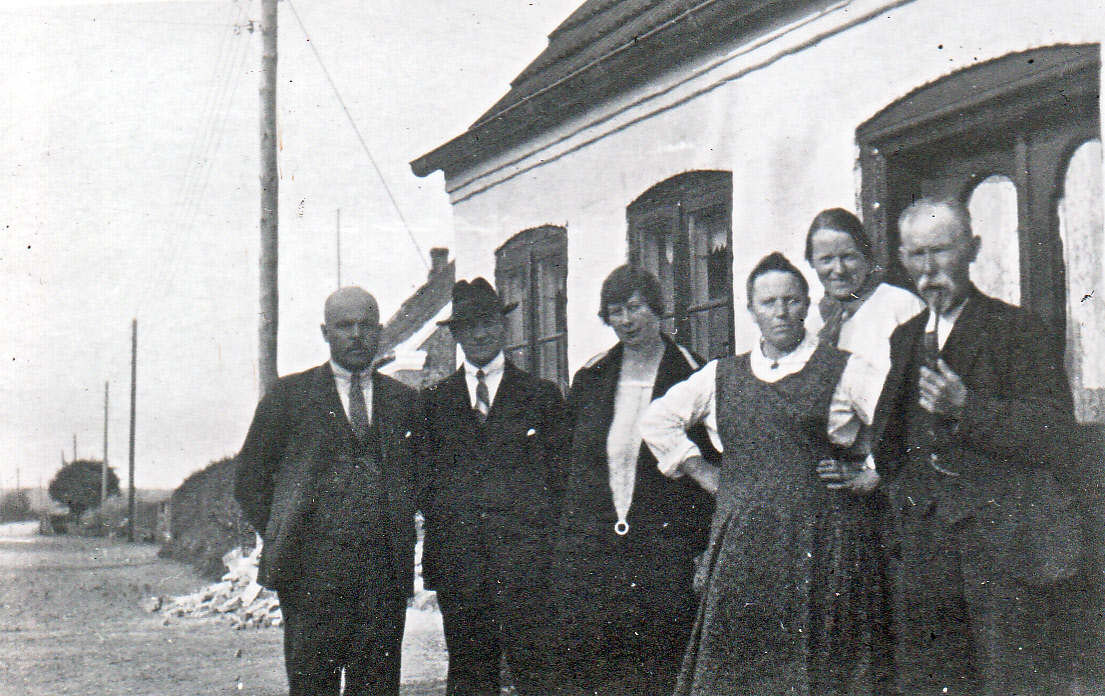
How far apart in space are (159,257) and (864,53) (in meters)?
5.54

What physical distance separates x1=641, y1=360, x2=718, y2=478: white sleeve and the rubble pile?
6.61m

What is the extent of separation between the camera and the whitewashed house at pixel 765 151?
3.52m

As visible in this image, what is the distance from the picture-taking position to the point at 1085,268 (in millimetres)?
3465

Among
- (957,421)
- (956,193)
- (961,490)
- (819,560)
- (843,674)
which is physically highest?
(956,193)

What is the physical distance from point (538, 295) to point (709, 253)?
2012 millimetres

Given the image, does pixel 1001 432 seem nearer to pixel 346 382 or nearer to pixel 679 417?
pixel 679 417

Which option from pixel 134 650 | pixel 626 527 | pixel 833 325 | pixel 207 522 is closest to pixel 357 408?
pixel 626 527

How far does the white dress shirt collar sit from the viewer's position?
3299 mm

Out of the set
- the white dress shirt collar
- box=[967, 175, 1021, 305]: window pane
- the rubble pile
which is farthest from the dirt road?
box=[967, 175, 1021, 305]: window pane

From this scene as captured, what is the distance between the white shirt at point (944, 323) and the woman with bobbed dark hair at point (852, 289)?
0.55 feet

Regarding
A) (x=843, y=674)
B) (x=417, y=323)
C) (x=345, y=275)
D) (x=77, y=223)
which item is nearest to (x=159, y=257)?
(x=77, y=223)

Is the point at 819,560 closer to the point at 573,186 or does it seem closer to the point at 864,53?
the point at 864,53

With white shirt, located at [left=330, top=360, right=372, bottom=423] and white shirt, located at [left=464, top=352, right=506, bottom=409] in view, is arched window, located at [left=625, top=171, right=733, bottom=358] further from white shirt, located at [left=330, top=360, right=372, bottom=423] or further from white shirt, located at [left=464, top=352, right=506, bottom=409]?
white shirt, located at [left=330, top=360, right=372, bottom=423]

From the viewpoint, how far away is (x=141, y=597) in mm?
12406
